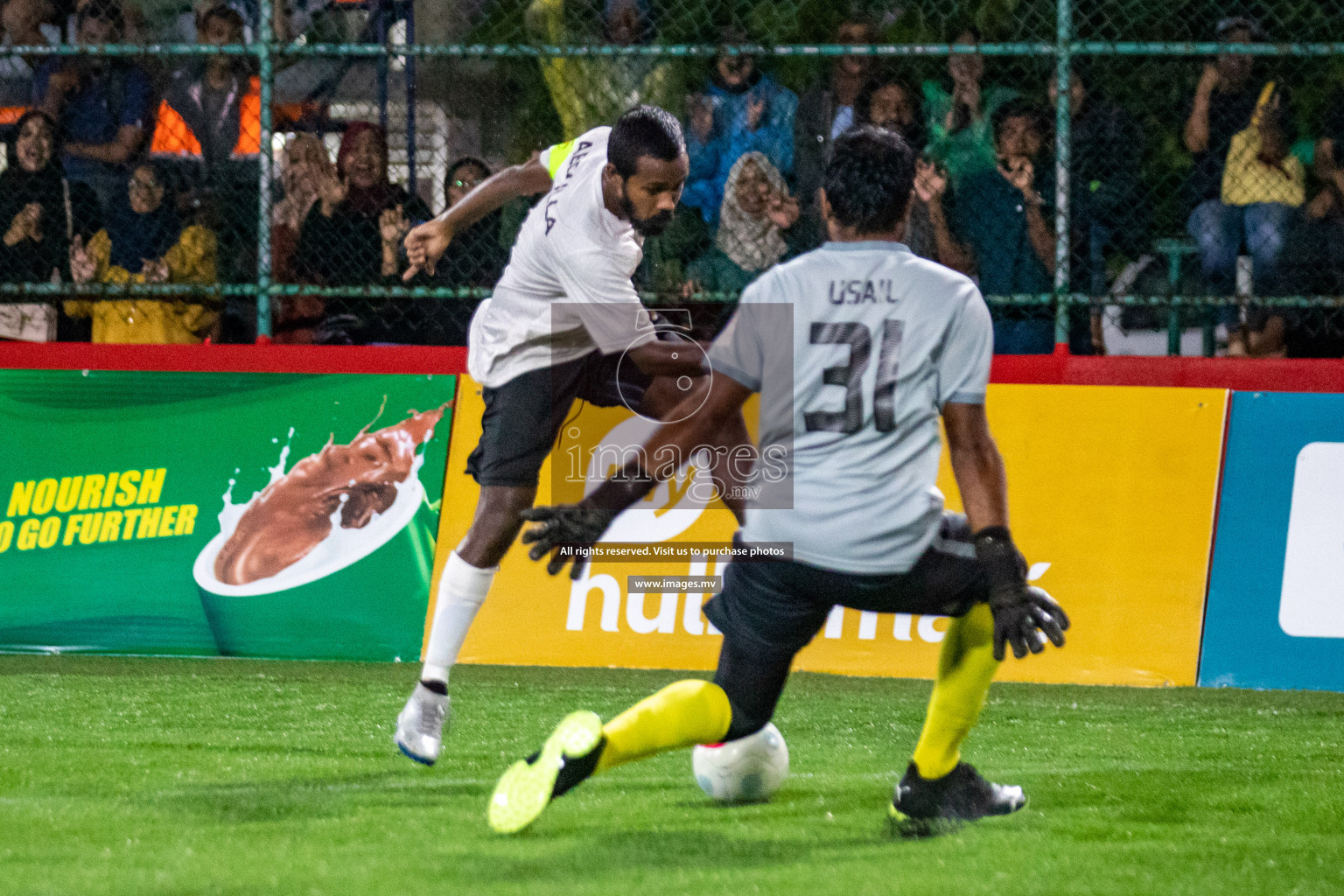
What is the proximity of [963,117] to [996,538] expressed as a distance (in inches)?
152

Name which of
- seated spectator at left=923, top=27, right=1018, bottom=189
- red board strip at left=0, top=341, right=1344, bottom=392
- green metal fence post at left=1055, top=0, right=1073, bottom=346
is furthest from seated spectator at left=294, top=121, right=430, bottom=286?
green metal fence post at left=1055, top=0, right=1073, bottom=346

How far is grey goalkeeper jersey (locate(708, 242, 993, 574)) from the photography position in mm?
3504

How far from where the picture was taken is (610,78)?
6.96 metres

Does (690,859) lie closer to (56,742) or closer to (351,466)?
(56,742)

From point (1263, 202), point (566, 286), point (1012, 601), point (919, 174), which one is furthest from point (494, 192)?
point (1263, 202)

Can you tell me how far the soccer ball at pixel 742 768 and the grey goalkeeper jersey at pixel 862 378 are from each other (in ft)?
2.36

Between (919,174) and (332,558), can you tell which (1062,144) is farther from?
(332,558)

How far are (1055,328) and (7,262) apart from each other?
4763 mm

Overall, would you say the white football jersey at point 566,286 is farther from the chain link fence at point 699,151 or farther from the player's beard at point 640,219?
the chain link fence at point 699,151

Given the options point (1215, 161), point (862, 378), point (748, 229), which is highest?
point (1215, 161)

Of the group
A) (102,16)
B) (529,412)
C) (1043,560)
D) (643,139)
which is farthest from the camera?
(102,16)

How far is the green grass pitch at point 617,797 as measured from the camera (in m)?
3.24

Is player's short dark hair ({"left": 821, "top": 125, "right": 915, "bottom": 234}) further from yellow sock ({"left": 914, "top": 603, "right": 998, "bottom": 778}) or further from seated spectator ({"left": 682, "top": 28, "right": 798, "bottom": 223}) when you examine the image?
seated spectator ({"left": 682, "top": 28, "right": 798, "bottom": 223})

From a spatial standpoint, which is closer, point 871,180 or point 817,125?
point 871,180
